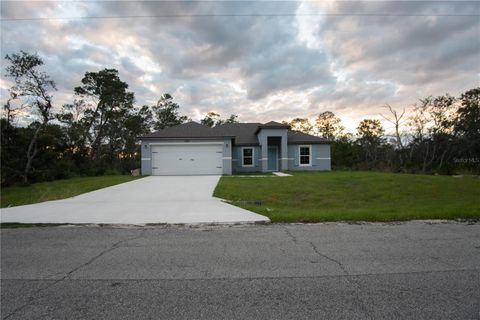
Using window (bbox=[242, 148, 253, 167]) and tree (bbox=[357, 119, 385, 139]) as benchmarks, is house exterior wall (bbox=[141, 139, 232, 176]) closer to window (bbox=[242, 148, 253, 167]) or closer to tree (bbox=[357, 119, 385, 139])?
window (bbox=[242, 148, 253, 167])

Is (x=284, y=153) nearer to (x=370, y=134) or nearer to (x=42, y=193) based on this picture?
(x=42, y=193)

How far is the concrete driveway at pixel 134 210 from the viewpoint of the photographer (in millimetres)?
7445

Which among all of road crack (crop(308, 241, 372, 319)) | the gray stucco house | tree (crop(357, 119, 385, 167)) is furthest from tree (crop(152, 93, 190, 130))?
road crack (crop(308, 241, 372, 319))

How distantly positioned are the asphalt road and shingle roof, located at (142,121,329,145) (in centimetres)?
1569

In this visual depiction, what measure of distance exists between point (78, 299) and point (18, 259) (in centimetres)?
225

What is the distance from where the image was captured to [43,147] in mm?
23859

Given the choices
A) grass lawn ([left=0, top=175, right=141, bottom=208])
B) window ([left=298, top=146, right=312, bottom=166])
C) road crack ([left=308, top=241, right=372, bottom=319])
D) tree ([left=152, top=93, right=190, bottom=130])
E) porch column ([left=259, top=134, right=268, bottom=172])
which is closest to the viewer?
road crack ([left=308, top=241, right=372, bottom=319])

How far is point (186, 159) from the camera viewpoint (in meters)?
21.3

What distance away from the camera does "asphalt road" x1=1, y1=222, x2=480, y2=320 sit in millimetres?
2885

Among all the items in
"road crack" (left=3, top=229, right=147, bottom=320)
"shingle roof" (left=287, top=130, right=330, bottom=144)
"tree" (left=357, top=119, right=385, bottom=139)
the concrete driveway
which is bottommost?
"road crack" (left=3, top=229, right=147, bottom=320)

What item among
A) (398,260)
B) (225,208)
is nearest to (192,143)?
(225,208)

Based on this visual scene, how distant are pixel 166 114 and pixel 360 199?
3581cm

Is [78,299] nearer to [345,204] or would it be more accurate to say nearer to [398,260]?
[398,260]

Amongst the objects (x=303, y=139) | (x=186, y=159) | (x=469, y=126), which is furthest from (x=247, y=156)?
(x=469, y=126)
